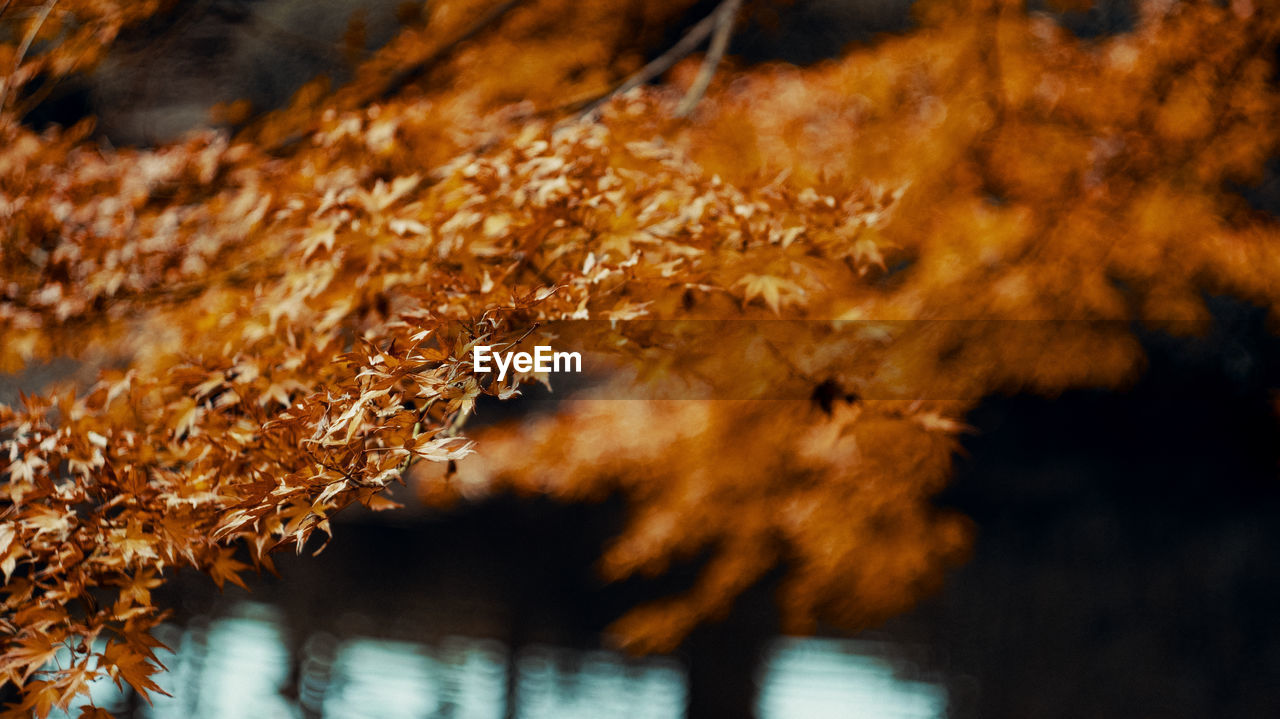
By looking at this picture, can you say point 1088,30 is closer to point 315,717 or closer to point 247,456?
point 247,456

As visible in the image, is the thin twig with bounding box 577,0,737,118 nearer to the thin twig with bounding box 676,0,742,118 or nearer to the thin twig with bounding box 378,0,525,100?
the thin twig with bounding box 676,0,742,118

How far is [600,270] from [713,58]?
4.99 ft

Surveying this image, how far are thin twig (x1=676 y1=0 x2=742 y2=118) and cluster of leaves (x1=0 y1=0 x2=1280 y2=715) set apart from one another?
13cm

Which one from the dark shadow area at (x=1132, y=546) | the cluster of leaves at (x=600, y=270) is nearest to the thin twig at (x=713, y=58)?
the cluster of leaves at (x=600, y=270)

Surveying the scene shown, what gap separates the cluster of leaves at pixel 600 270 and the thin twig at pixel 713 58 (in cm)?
13

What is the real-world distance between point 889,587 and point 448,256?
3295 mm

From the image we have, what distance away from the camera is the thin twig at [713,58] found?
2.45 meters

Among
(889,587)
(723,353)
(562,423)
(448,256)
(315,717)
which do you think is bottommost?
(315,717)

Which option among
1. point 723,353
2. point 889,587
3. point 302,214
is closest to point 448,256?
point 302,214

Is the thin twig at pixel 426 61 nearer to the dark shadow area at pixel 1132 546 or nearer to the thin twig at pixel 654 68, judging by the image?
the thin twig at pixel 654 68

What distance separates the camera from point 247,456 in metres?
1.38

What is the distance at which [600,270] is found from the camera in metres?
1.37

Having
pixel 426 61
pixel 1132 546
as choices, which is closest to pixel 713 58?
pixel 426 61

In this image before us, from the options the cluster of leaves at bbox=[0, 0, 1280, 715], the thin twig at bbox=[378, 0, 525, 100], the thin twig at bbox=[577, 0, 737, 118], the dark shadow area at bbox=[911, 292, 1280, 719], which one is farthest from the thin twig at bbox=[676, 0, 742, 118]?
the dark shadow area at bbox=[911, 292, 1280, 719]
